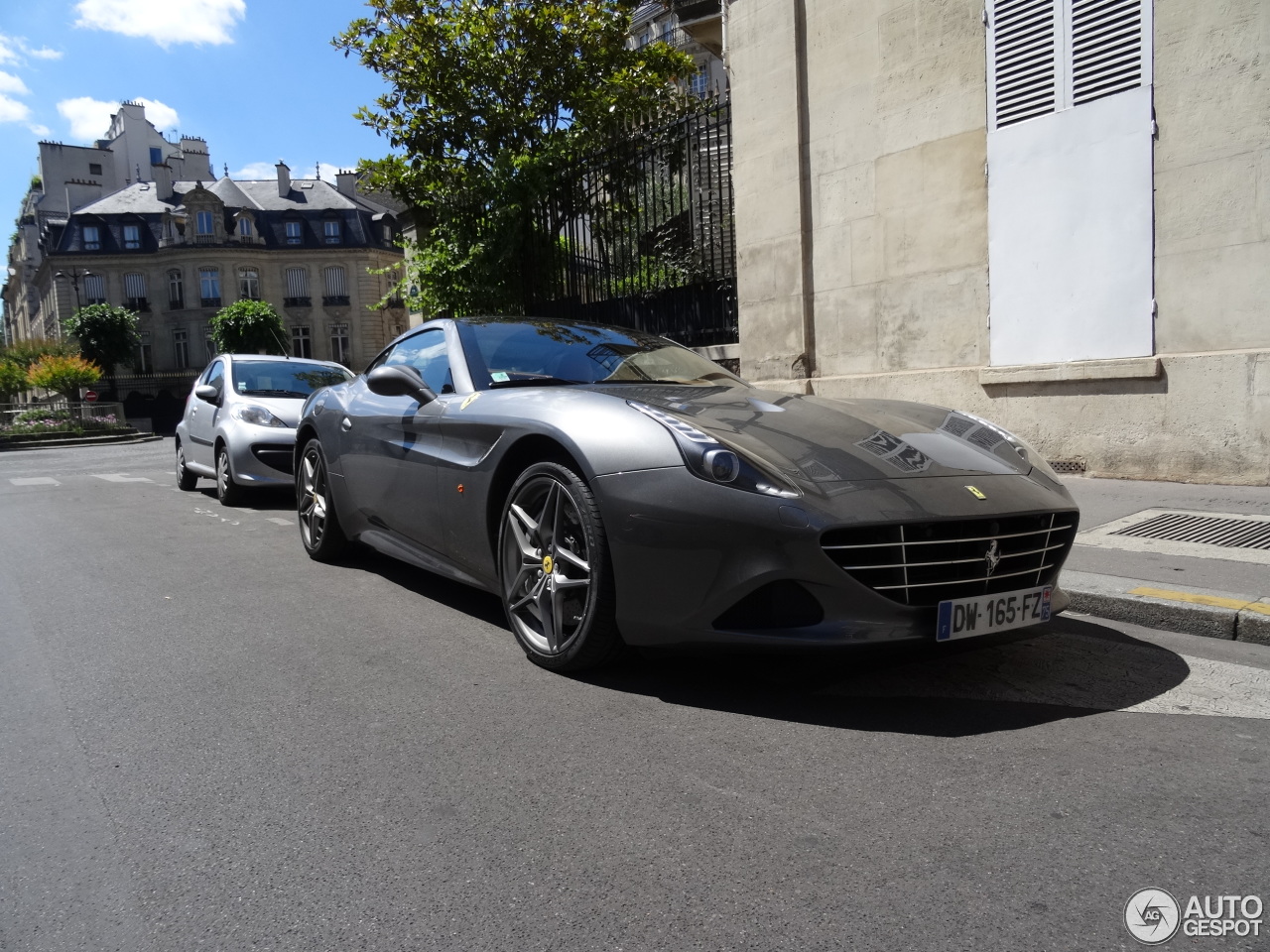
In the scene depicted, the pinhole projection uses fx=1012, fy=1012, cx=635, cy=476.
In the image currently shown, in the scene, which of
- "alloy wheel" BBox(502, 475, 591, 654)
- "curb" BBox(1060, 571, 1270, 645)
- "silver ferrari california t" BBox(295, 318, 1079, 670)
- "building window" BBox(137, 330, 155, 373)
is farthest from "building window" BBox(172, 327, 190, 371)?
"curb" BBox(1060, 571, 1270, 645)

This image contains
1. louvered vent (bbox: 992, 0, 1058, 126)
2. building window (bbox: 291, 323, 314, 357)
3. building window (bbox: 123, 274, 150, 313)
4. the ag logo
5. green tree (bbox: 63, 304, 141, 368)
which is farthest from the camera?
building window (bbox: 123, 274, 150, 313)

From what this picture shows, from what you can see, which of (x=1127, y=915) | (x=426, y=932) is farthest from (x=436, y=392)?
(x=1127, y=915)

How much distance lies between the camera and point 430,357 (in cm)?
490

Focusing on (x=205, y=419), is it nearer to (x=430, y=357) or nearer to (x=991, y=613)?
(x=430, y=357)

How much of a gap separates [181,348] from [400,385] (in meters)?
64.9

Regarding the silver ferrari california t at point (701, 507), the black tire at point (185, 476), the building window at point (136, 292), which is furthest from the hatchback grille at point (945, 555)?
the building window at point (136, 292)

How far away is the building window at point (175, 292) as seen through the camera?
63031mm

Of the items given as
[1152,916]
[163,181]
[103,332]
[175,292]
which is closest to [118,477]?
[1152,916]

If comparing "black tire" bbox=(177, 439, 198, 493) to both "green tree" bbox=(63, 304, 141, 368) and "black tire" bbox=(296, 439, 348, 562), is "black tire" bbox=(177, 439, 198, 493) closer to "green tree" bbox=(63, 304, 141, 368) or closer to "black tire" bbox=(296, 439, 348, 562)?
"black tire" bbox=(296, 439, 348, 562)

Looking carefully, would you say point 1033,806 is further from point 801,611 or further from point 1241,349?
point 1241,349

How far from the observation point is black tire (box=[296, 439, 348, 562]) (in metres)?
5.79

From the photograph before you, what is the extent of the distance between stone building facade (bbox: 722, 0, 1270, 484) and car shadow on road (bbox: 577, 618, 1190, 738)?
14.3 ft

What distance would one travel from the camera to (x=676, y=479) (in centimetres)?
315

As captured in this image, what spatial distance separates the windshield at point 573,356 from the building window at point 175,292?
65022 millimetres
